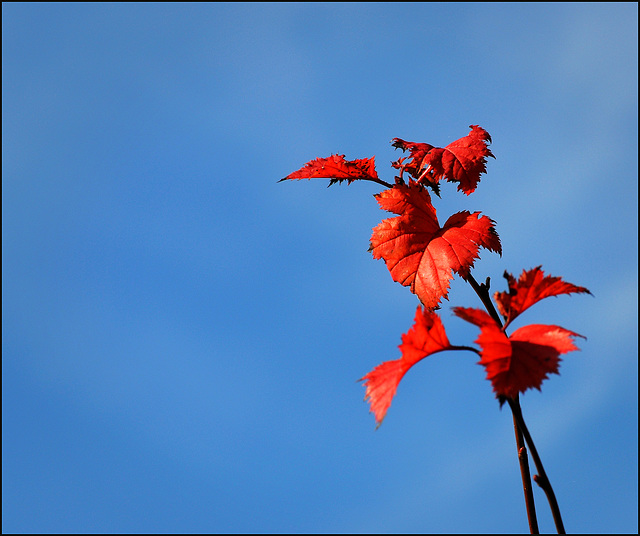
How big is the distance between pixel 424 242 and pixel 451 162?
28cm

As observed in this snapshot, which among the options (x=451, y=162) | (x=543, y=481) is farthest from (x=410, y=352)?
(x=451, y=162)

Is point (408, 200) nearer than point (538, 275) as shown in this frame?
No

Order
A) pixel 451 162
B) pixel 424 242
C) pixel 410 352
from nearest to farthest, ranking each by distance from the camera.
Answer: pixel 410 352 < pixel 424 242 < pixel 451 162

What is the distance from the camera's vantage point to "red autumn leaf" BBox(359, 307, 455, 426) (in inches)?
58.2

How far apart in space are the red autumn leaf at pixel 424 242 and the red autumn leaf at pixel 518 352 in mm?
309

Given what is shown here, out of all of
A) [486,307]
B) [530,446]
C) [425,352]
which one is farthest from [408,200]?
[530,446]

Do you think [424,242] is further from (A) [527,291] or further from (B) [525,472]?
(B) [525,472]

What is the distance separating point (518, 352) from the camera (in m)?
1.38

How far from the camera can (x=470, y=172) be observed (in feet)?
6.36

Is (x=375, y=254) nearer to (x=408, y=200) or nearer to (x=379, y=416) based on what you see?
(x=408, y=200)

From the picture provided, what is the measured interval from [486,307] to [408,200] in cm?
40

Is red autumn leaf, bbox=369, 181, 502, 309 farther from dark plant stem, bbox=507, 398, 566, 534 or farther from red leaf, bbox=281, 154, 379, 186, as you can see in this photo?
dark plant stem, bbox=507, 398, 566, 534

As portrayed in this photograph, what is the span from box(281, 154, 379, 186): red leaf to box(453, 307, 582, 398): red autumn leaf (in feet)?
2.42

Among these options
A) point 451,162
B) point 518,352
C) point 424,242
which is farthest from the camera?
point 451,162
